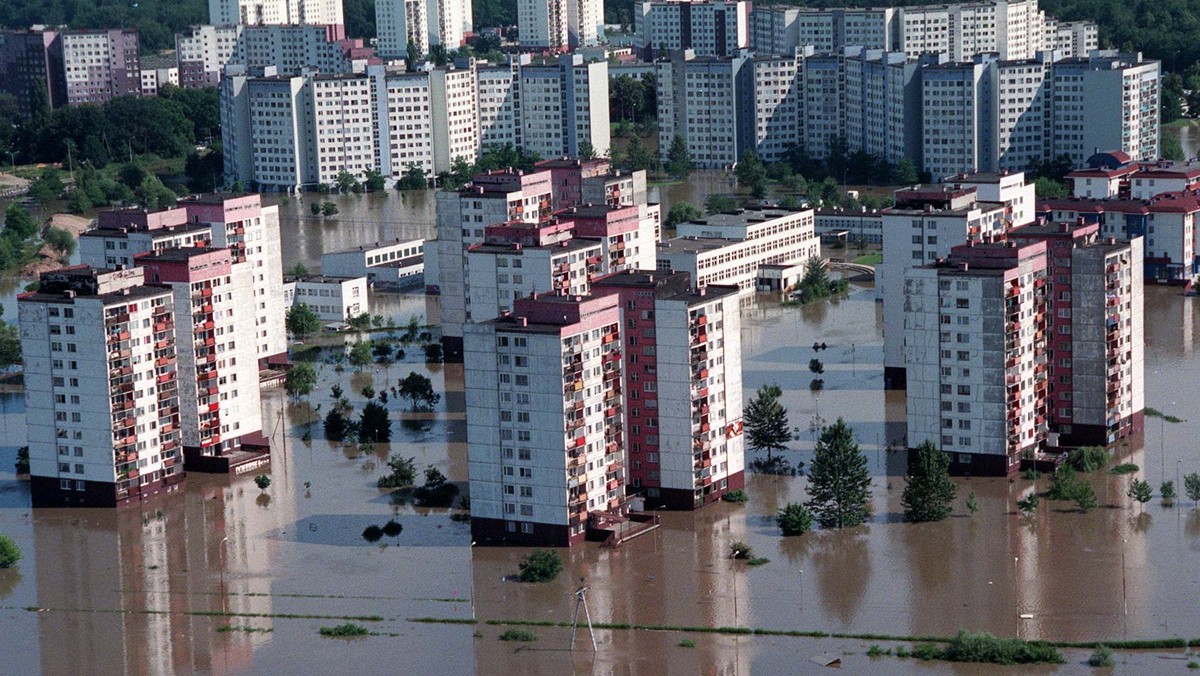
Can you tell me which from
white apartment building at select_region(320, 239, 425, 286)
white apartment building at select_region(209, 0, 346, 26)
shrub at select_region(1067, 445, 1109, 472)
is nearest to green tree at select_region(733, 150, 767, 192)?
white apartment building at select_region(320, 239, 425, 286)

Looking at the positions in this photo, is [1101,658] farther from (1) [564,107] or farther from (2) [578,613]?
(1) [564,107]

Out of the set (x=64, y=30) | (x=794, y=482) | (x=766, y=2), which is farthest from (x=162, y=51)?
(x=794, y=482)

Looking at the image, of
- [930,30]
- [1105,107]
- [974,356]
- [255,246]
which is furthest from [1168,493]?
[930,30]

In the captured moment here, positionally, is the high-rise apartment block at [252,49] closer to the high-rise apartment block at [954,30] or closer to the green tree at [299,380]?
the high-rise apartment block at [954,30]

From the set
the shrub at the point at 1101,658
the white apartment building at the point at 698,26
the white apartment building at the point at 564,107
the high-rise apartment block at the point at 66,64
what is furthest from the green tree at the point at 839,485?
the high-rise apartment block at the point at 66,64

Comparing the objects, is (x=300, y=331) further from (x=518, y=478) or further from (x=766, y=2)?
(x=766, y=2)

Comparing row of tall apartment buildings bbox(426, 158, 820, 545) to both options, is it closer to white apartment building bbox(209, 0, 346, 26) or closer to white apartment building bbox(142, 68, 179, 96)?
white apartment building bbox(142, 68, 179, 96)
